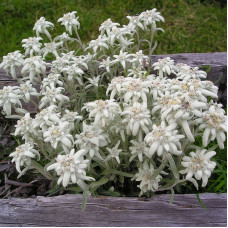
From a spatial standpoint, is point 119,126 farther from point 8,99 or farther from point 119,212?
point 8,99

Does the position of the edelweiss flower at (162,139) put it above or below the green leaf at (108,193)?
above

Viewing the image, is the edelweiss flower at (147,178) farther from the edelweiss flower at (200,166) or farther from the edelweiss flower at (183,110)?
the edelweiss flower at (183,110)

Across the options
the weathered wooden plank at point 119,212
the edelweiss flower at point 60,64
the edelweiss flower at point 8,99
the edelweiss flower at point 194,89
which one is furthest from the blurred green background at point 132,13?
the weathered wooden plank at point 119,212

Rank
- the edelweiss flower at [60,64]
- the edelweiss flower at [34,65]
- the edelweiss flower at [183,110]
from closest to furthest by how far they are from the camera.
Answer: the edelweiss flower at [183,110]
the edelweiss flower at [34,65]
the edelweiss flower at [60,64]

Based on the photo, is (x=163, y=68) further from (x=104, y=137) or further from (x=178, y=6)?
(x=178, y=6)

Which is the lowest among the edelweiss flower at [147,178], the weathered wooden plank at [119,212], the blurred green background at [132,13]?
the weathered wooden plank at [119,212]

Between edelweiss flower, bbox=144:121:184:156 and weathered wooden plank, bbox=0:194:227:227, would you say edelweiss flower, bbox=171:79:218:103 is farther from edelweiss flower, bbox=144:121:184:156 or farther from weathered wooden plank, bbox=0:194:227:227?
weathered wooden plank, bbox=0:194:227:227

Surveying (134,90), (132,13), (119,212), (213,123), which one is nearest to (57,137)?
(134,90)
